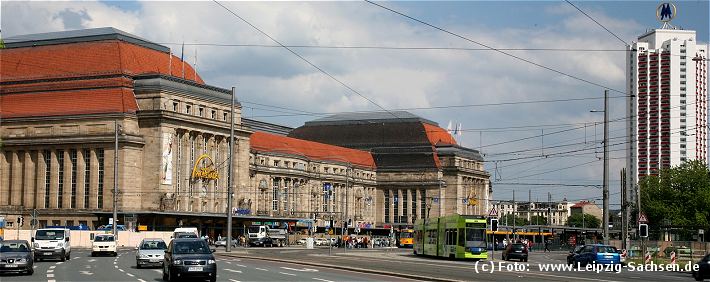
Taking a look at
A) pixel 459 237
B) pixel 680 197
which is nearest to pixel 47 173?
pixel 459 237

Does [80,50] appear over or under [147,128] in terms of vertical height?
over

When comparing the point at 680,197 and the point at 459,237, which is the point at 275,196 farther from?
the point at 459,237

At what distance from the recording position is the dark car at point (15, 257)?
129 feet

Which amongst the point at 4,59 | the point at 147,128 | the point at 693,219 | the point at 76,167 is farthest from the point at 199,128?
the point at 693,219

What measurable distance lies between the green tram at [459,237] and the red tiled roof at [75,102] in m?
61.2

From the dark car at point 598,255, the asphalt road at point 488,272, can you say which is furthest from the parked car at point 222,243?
the dark car at point 598,255

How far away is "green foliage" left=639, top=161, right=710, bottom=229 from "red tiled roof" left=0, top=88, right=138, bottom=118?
225 feet

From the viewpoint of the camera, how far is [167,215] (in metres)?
121

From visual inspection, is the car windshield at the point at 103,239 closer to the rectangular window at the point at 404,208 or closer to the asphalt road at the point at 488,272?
the asphalt road at the point at 488,272

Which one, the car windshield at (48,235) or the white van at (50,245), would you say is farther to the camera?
the car windshield at (48,235)

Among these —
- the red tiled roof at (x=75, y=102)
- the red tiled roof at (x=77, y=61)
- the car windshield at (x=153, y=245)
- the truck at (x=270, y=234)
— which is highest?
the red tiled roof at (x=77, y=61)

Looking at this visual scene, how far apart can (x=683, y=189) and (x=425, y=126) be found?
66.3 meters

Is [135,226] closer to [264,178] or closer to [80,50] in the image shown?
Answer: [80,50]

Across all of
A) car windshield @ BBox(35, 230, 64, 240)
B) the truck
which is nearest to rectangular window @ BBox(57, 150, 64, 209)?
the truck
